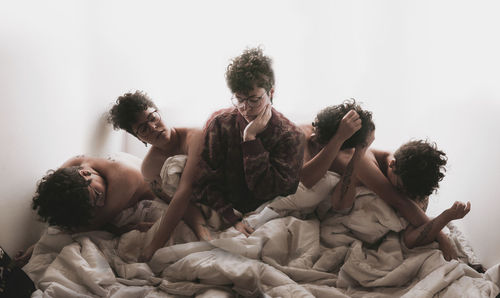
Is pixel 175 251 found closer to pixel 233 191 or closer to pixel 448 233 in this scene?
pixel 233 191

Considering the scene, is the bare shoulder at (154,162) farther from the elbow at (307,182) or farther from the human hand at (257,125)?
the elbow at (307,182)

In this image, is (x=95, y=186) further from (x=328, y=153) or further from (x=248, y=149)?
(x=328, y=153)

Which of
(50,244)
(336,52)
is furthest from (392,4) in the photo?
(50,244)

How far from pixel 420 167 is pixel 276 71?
539mm

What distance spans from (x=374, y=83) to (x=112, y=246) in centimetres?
105

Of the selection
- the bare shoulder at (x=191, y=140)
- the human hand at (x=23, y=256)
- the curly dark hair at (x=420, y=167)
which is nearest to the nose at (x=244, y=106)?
the bare shoulder at (x=191, y=140)

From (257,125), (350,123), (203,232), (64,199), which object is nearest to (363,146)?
(350,123)

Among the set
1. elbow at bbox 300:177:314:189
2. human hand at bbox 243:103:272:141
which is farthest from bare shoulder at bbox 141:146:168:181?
elbow at bbox 300:177:314:189

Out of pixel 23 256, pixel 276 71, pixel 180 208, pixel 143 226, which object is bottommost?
pixel 23 256

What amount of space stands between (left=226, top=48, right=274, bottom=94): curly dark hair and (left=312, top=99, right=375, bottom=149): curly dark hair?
0.61 ft

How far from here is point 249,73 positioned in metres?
1.26

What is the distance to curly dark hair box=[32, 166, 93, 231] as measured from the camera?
140 centimetres

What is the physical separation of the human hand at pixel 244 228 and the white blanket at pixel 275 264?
3 centimetres

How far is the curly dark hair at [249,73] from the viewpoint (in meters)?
1.25
